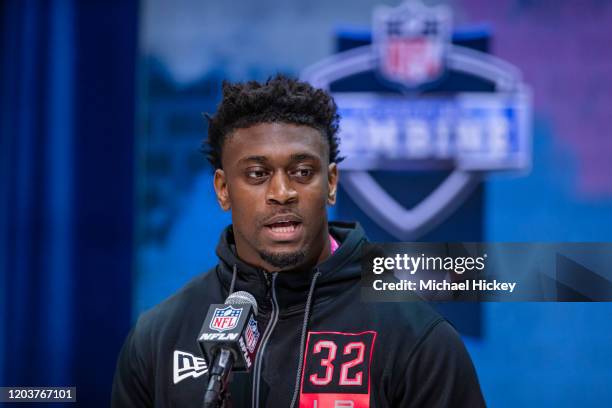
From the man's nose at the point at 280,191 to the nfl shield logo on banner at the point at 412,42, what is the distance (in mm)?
1127

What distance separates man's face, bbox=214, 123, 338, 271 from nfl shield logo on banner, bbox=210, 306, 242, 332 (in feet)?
1.21

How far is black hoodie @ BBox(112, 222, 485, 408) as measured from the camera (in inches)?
75.2

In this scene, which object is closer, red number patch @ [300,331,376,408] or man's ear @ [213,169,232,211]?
red number patch @ [300,331,376,408]

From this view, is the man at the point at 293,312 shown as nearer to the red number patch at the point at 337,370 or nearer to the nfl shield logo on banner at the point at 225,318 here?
the red number patch at the point at 337,370

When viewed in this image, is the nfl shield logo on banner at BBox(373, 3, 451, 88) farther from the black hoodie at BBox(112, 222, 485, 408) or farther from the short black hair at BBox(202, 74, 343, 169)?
the black hoodie at BBox(112, 222, 485, 408)

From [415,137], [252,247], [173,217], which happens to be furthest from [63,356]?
[415,137]

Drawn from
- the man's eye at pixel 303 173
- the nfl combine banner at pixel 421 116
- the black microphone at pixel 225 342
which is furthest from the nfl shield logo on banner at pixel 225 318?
the nfl combine banner at pixel 421 116

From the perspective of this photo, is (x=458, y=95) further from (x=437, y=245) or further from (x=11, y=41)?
(x=11, y=41)

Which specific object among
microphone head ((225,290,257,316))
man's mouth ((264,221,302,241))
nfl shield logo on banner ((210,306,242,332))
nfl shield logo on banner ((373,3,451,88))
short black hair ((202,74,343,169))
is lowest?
nfl shield logo on banner ((210,306,242,332))

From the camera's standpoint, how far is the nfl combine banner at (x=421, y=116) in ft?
9.53

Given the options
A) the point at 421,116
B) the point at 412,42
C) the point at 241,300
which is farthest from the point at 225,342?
the point at 412,42

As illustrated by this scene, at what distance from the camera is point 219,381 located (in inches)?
56.2

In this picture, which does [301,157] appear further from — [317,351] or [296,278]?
[317,351]

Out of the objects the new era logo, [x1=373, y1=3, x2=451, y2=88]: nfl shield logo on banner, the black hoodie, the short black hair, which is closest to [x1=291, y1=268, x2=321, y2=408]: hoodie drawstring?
the black hoodie
